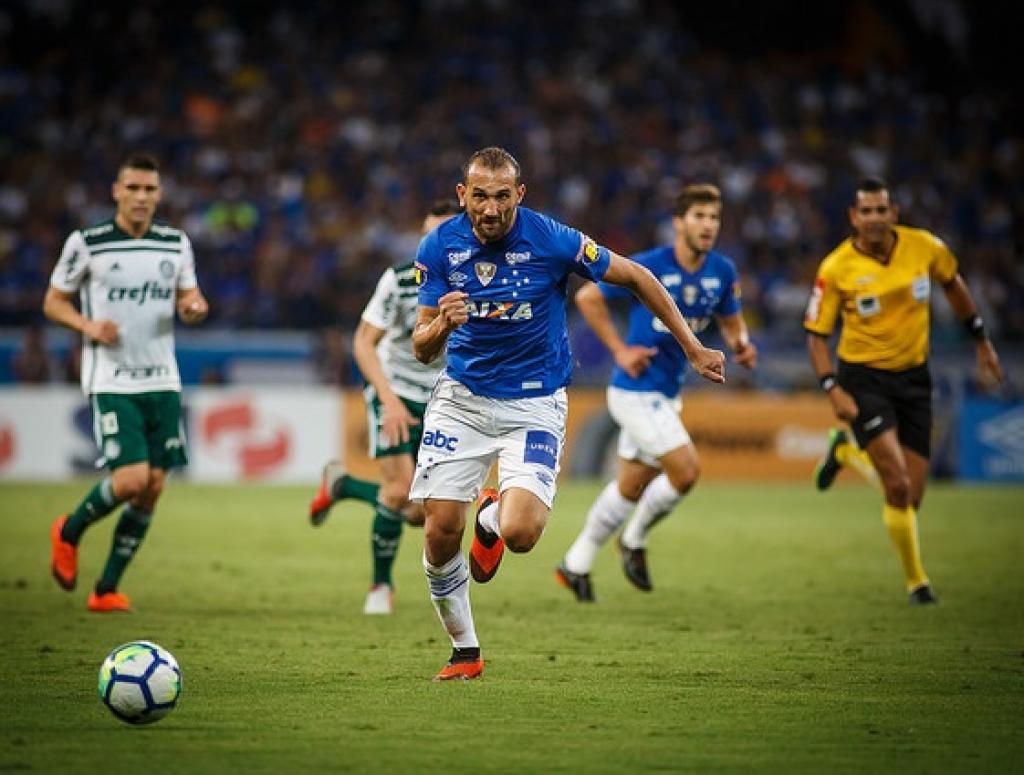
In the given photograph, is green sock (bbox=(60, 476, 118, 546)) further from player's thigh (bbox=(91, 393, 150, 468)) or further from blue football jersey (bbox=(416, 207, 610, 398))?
blue football jersey (bbox=(416, 207, 610, 398))

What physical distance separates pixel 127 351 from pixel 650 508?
3863mm

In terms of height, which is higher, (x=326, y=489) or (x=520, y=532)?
(x=326, y=489)

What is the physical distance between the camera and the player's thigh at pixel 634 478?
38.8 ft

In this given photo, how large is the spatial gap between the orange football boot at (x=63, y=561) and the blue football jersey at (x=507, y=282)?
3907mm

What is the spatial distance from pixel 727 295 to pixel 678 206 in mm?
717

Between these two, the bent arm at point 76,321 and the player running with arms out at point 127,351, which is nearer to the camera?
the bent arm at point 76,321

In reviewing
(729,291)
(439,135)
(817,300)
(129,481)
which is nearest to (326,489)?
(129,481)

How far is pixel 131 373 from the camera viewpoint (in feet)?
34.5

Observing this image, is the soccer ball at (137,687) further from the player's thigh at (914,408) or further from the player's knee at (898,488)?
the player's thigh at (914,408)

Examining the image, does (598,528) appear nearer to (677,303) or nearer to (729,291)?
(677,303)

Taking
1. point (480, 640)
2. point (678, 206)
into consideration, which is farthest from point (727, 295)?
point (480, 640)

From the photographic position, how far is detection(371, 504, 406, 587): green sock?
35.7ft

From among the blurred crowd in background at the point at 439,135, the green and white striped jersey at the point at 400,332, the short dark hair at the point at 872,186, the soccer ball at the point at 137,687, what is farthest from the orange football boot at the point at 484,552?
the blurred crowd in background at the point at 439,135

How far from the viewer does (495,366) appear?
26.0 feet
